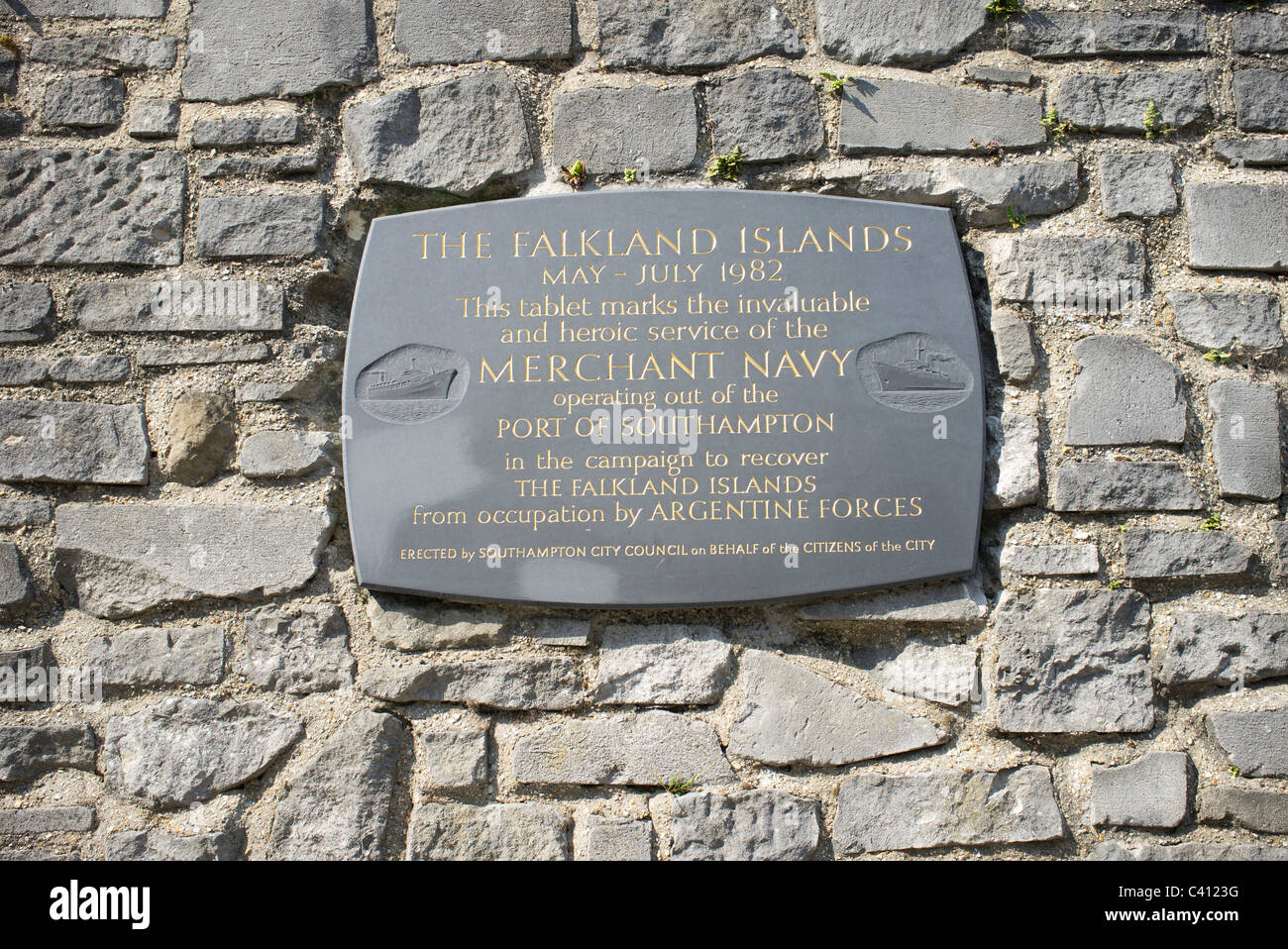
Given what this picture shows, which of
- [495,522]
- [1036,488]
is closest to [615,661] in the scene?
[495,522]

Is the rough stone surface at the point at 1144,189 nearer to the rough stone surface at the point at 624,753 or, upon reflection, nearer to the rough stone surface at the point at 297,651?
the rough stone surface at the point at 624,753

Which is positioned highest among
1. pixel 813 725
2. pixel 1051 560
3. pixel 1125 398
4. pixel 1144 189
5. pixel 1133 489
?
pixel 1144 189

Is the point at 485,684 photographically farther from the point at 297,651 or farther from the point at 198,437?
the point at 198,437

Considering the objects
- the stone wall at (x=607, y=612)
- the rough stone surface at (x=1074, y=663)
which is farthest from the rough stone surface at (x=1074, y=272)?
the rough stone surface at (x=1074, y=663)

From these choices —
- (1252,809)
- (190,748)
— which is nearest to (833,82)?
(1252,809)

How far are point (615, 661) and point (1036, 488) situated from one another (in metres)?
1.01

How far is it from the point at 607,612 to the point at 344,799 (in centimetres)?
69

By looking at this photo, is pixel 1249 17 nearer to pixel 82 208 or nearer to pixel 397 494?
pixel 397 494

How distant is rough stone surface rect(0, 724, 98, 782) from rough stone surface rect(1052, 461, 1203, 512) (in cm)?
221

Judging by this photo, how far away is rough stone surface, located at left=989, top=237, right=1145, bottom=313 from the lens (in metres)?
2.11

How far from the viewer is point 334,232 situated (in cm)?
223

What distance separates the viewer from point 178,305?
215 centimetres

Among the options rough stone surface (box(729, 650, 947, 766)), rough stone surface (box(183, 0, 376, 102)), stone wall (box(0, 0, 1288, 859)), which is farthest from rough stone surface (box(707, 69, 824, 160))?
rough stone surface (box(729, 650, 947, 766))

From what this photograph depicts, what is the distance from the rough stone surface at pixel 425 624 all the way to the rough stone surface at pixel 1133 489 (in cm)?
131
